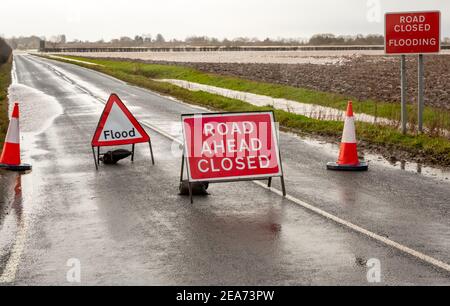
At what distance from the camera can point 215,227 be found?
8430 mm

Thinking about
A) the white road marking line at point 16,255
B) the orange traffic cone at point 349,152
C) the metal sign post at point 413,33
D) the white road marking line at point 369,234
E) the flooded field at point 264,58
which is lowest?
the white road marking line at point 16,255

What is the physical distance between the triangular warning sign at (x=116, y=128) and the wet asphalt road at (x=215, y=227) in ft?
1.63

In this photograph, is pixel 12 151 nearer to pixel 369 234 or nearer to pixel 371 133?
pixel 369 234

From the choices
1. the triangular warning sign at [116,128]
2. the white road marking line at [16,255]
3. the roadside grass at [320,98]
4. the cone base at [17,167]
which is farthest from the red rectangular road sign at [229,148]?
the roadside grass at [320,98]

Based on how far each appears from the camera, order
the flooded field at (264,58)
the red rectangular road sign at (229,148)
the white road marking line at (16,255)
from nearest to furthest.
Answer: the white road marking line at (16,255), the red rectangular road sign at (229,148), the flooded field at (264,58)

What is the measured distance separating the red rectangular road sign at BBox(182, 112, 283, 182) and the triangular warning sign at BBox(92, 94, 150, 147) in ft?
12.8

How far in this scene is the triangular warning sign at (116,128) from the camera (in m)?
13.7

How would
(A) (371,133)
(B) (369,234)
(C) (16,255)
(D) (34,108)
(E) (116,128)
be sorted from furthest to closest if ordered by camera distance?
(D) (34,108)
(A) (371,133)
(E) (116,128)
(B) (369,234)
(C) (16,255)

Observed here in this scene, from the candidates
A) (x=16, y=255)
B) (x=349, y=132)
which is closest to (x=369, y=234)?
(x=16, y=255)

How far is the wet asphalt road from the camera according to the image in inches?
258

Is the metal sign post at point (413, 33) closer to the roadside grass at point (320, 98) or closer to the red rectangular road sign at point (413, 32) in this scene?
the red rectangular road sign at point (413, 32)

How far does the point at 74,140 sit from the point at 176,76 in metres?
33.9

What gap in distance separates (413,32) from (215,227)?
9.40m

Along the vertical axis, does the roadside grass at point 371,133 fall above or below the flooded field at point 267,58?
below
